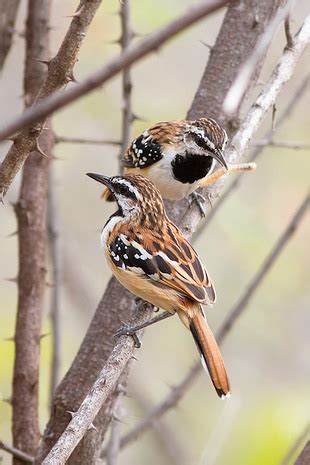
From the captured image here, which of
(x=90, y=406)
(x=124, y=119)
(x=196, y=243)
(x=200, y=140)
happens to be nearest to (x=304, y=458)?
(x=90, y=406)

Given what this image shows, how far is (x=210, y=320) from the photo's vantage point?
9734 millimetres

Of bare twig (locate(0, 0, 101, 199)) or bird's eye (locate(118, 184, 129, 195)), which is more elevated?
bare twig (locate(0, 0, 101, 199))

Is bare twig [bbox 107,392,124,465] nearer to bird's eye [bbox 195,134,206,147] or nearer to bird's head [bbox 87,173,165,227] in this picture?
bird's head [bbox 87,173,165,227]

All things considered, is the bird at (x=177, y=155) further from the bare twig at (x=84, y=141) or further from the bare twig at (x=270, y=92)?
the bare twig at (x=270, y=92)

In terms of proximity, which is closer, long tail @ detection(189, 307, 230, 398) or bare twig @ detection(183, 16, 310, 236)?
long tail @ detection(189, 307, 230, 398)

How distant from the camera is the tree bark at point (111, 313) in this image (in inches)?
188

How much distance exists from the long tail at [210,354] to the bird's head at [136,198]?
0.69 m

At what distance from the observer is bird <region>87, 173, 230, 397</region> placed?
4379 millimetres

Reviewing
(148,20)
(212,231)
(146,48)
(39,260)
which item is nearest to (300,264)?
(212,231)

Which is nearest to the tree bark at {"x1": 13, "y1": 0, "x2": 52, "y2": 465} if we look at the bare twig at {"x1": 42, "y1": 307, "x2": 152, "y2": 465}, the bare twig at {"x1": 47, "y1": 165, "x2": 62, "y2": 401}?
the bare twig at {"x1": 47, "y1": 165, "x2": 62, "y2": 401}

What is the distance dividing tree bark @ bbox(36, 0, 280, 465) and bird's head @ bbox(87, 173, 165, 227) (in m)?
0.50

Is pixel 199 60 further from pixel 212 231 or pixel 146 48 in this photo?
Answer: pixel 146 48

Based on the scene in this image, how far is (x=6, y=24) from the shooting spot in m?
4.64

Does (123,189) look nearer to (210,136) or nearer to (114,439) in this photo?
(210,136)
